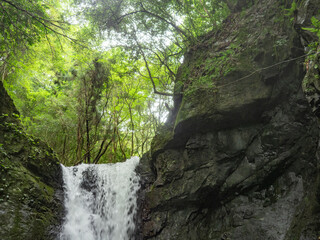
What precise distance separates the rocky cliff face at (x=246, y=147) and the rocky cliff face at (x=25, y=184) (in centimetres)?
282

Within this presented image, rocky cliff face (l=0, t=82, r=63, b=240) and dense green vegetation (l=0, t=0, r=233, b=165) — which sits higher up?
dense green vegetation (l=0, t=0, r=233, b=165)

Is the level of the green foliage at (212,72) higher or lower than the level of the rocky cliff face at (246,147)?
higher

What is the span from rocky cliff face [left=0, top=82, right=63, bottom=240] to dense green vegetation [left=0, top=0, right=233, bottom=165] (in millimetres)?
2286

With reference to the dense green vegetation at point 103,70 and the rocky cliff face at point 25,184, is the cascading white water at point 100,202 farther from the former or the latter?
the dense green vegetation at point 103,70

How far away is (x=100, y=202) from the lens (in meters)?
7.32

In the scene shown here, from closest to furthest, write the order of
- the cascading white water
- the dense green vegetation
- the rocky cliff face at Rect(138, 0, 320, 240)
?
1. the rocky cliff face at Rect(138, 0, 320, 240)
2. the cascading white water
3. the dense green vegetation

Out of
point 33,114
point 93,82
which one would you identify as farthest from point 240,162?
point 33,114

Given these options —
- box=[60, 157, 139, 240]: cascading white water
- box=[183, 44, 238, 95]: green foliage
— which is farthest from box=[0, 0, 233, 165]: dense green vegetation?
box=[60, 157, 139, 240]: cascading white water

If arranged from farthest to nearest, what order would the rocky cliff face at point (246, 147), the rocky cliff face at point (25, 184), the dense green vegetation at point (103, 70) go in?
the dense green vegetation at point (103, 70) → the rocky cliff face at point (246, 147) → the rocky cliff face at point (25, 184)

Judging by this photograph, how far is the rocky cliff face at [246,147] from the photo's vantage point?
4840 millimetres

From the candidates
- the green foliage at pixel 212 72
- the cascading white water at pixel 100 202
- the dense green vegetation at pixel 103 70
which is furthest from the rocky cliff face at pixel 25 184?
the green foliage at pixel 212 72

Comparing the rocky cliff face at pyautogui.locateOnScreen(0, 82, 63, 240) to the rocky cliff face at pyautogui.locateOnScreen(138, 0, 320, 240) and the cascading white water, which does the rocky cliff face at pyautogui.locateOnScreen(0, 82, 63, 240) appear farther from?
the rocky cliff face at pyautogui.locateOnScreen(138, 0, 320, 240)

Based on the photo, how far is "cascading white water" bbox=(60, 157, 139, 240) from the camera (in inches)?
249

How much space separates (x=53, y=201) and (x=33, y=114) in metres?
8.17
